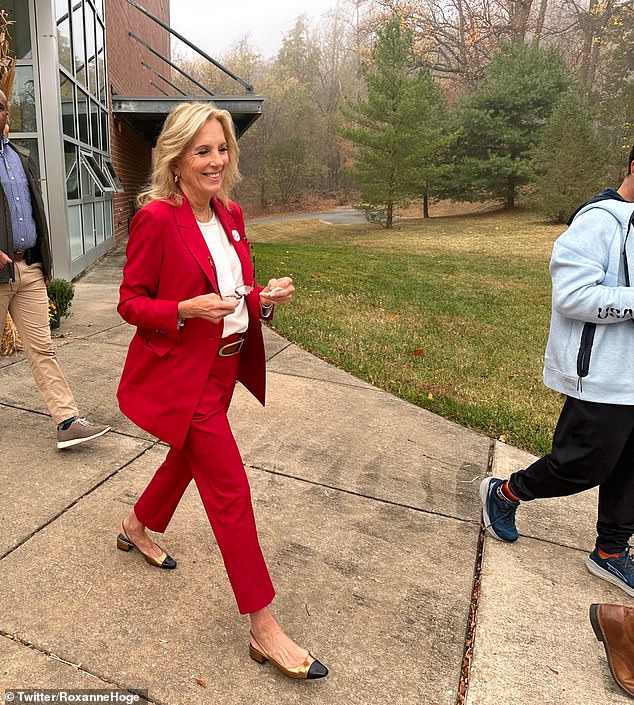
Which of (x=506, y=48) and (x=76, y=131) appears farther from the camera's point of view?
(x=506, y=48)

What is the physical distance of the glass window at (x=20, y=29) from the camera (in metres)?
7.85

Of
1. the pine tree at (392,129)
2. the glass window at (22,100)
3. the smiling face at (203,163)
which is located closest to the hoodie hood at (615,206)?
the smiling face at (203,163)

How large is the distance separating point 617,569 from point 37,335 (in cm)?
324

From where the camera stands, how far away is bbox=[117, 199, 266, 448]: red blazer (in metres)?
2.06

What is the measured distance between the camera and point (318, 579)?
2668 mm

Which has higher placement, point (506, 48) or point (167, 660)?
point (506, 48)

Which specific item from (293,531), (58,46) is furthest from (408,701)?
(58,46)

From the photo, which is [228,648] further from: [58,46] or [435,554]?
[58,46]

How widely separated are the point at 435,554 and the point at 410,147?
28.4m

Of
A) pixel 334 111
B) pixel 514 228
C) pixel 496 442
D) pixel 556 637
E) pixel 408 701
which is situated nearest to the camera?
pixel 408 701

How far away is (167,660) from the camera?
85.5 inches

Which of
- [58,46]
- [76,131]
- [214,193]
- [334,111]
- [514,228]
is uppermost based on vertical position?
[334,111]

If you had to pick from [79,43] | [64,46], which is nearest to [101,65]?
[79,43]

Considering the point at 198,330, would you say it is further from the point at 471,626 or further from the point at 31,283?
the point at 31,283
